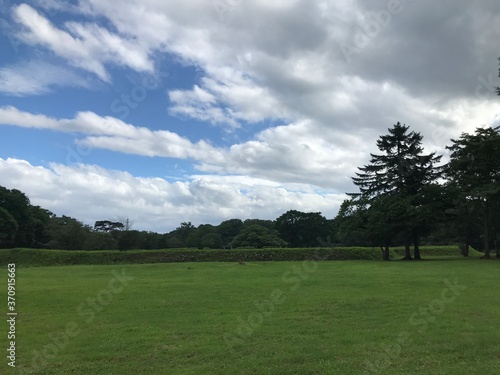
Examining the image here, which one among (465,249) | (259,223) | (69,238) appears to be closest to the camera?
(465,249)

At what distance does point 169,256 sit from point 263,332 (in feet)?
139

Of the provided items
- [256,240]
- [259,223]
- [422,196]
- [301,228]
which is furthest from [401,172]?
[259,223]

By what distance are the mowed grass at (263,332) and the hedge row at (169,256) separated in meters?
33.3

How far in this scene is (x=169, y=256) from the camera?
50.8 metres

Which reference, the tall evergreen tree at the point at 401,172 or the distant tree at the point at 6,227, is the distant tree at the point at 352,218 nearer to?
the tall evergreen tree at the point at 401,172

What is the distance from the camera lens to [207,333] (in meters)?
10.1

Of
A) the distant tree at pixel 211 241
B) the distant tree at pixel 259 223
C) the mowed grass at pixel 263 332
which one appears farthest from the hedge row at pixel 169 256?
the distant tree at pixel 259 223

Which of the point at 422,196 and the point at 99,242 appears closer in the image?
the point at 422,196

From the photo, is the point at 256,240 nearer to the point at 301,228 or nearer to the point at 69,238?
the point at 301,228

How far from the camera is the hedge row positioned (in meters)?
48.3

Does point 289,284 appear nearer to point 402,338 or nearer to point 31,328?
point 402,338

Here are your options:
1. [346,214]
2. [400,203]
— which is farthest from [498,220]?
[346,214]

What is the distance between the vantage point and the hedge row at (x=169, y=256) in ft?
159

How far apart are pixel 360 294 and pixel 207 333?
7.71 metres
